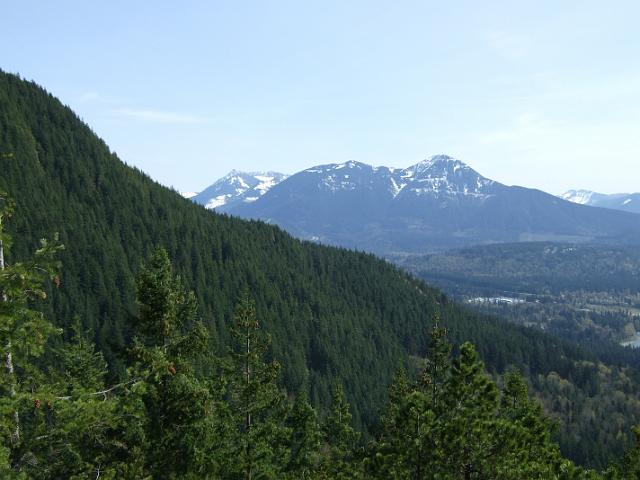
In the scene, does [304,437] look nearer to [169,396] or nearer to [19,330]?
[169,396]

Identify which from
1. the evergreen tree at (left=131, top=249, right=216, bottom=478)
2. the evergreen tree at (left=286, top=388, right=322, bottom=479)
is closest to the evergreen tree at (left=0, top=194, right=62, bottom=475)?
the evergreen tree at (left=131, top=249, right=216, bottom=478)

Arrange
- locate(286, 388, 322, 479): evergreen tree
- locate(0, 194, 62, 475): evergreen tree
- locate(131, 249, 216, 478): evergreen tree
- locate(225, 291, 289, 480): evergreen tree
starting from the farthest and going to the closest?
locate(286, 388, 322, 479): evergreen tree
locate(225, 291, 289, 480): evergreen tree
locate(131, 249, 216, 478): evergreen tree
locate(0, 194, 62, 475): evergreen tree

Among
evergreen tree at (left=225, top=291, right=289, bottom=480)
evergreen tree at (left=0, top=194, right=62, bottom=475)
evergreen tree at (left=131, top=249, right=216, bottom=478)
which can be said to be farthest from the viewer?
evergreen tree at (left=225, top=291, right=289, bottom=480)

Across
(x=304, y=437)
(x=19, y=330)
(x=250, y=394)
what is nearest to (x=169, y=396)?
(x=250, y=394)

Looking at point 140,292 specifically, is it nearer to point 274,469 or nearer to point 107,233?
point 274,469

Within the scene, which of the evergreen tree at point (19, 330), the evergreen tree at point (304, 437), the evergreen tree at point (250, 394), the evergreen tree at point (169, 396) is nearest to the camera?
the evergreen tree at point (19, 330)

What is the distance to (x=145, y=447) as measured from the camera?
78.1 feet

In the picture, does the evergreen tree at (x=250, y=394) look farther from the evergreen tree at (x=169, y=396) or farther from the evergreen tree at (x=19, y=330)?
the evergreen tree at (x=19, y=330)

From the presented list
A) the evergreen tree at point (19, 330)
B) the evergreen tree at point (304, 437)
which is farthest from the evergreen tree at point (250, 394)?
A: the evergreen tree at point (304, 437)

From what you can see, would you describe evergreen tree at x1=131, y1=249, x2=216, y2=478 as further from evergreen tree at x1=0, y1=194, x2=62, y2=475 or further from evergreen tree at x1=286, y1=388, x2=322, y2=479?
evergreen tree at x1=286, y1=388, x2=322, y2=479

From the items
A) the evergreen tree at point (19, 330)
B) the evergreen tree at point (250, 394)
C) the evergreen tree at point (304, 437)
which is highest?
the evergreen tree at point (19, 330)

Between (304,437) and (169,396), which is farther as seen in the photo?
(304,437)

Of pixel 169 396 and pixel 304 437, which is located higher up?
pixel 169 396

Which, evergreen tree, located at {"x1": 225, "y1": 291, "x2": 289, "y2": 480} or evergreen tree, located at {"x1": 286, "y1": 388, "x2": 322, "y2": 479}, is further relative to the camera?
evergreen tree, located at {"x1": 286, "y1": 388, "x2": 322, "y2": 479}
